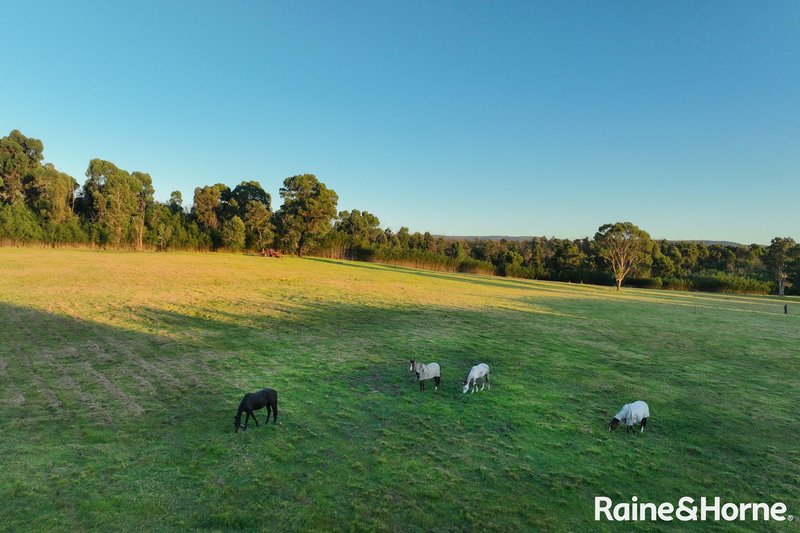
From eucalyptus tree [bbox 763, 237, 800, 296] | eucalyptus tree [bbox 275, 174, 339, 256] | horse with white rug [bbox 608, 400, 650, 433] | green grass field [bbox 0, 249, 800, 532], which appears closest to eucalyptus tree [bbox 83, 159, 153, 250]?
eucalyptus tree [bbox 275, 174, 339, 256]

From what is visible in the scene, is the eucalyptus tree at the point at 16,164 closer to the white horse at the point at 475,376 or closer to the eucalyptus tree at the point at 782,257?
the white horse at the point at 475,376

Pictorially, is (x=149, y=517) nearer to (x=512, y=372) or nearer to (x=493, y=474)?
(x=493, y=474)

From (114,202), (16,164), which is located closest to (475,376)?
(114,202)

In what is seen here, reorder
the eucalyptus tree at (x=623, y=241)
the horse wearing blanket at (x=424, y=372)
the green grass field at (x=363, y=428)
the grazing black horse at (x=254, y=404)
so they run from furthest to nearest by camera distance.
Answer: the eucalyptus tree at (x=623, y=241) → the horse wearing blanket at (x=424, y=372) → the grazing black horse at (x=254, y=404) → the green grass field at (x=363, y=428)

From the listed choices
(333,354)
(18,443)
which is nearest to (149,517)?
(18,443)

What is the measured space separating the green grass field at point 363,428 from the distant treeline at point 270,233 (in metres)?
43.8

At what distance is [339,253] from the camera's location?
293 ft

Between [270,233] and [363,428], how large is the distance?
77.2 m

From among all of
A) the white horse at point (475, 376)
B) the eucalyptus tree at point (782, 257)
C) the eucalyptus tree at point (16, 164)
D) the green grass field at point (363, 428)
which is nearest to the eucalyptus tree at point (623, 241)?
the eucalyptus tree at point (782, 257)

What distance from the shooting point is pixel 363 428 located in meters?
6.81

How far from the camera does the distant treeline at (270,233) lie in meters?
58.7

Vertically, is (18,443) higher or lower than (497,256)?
lower

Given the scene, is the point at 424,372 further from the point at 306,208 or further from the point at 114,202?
the point at 114,202

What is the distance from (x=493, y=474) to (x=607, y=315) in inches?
826
